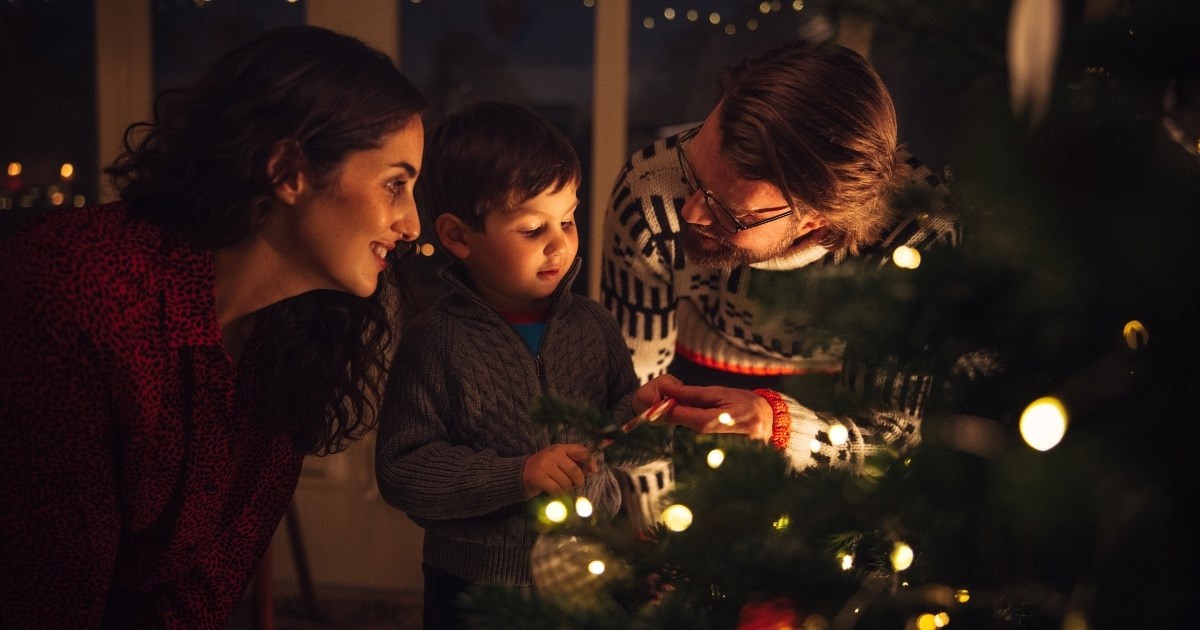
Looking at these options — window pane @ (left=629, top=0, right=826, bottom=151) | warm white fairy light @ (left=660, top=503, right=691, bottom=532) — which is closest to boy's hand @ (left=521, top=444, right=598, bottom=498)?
warm white fairy light @ (left=660, top=503, right=691, bottom=532)

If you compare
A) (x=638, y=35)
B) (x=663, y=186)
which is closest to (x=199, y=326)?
(x=663, y=186)

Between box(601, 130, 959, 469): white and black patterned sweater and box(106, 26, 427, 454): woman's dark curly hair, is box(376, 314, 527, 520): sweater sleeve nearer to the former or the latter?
box(106, 26, 427, 454): woman's dark curly hair

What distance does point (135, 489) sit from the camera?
3.42ft

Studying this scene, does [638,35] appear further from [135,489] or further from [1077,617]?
[1077,617]

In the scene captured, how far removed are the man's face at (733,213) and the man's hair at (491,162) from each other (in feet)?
0.63

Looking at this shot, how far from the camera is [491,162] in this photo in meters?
1.12

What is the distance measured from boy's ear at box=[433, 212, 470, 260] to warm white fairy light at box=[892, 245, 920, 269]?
68 centimetres

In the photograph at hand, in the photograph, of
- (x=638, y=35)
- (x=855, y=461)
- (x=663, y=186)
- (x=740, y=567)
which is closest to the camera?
(x=740, y=567)

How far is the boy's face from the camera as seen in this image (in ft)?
3.69

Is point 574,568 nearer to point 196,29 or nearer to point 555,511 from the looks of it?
point 555,511

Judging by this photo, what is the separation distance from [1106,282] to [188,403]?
3.13ft

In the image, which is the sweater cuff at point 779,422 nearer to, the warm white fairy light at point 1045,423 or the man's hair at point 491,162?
the man's hair at point 491,162

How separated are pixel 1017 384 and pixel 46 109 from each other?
2.65 metres

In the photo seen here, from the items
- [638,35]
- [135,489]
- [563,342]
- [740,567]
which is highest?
[638,35]
